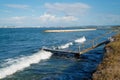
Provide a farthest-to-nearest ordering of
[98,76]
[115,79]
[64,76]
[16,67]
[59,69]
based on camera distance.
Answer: [16,67], [59,69], [64,76], [98,76], [115,79]

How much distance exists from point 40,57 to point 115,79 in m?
22.3

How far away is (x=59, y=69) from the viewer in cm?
2364

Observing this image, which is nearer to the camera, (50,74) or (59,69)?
(50,74)

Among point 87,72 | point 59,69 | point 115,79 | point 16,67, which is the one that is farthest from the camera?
point 16,67

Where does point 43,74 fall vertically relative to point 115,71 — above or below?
below

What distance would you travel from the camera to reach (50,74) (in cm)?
2116

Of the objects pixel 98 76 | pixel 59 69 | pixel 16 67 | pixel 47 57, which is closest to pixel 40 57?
pixel 47 57

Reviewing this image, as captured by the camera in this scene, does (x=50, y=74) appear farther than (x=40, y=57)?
No

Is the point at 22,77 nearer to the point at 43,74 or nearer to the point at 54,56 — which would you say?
the point at 43,74

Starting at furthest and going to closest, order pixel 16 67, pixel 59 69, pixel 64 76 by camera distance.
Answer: pixel 16 67, pixel 59 69, pixel 64 76

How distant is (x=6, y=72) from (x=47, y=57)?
1068 cm

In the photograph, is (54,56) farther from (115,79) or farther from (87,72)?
(115,79)

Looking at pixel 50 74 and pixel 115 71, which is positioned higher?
pixel 115 71

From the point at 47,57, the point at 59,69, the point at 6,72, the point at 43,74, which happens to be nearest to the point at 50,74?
the point at 43,74
